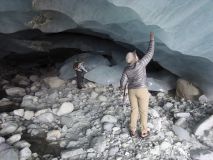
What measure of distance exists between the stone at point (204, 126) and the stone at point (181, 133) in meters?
→ 0.07

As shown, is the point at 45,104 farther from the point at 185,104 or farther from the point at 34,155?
the point at 185,104

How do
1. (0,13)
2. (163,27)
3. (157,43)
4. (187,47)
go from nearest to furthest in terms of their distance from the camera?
1. (163,27)
2. (187,47)
3. (157,43)
4. (0,13)

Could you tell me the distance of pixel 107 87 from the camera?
2803 mm

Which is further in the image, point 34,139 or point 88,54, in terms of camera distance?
point 88,54

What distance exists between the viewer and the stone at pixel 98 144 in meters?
2.05

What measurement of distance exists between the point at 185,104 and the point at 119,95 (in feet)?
1.49

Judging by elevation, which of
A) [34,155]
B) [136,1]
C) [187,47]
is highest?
[136,1]

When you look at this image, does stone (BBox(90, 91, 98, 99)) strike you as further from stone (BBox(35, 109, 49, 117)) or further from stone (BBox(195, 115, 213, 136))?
stone (BBox(195, 115, 213, 136))

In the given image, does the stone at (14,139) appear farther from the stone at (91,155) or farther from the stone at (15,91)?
the stone at (15,91)

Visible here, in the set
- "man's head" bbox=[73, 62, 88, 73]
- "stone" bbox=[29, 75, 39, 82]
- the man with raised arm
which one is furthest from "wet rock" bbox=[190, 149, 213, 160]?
"stone" bbox=[29, 75, 39, 82]

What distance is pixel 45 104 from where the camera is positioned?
2609 millimetres

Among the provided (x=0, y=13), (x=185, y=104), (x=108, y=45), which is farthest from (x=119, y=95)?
(x=0, y=13)

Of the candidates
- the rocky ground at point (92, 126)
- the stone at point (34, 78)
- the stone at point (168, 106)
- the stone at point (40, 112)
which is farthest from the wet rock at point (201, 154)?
the stone at point (34, 78)

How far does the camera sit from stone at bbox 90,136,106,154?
2.05 meters
